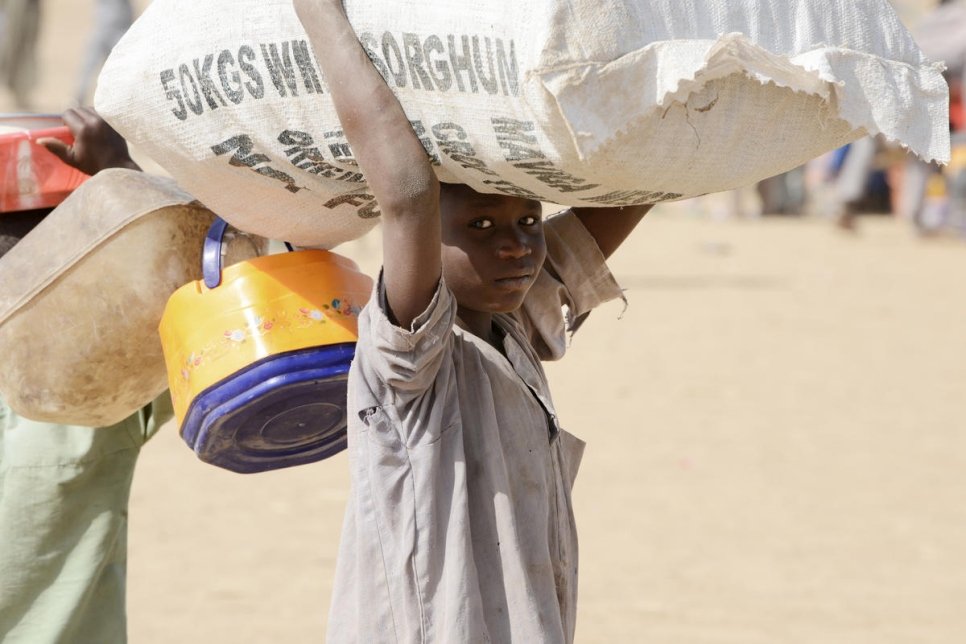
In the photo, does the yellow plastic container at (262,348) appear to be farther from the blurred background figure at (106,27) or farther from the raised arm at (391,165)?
the blurred background figure at (106,27)

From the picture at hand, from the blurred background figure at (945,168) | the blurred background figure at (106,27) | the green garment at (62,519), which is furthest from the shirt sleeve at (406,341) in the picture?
the blurred background figure at (106,27)

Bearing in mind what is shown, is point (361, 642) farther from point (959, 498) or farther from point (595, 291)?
point (959, 498)

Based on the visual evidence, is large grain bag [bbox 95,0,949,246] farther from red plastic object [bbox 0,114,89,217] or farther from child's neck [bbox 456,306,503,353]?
red plastic object [bbox 0,114,89,217]

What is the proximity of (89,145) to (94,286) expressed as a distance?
0.34 m

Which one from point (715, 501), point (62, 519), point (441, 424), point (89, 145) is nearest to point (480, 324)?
point (441, 424)

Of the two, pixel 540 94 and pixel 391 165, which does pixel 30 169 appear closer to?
pixel 391 165

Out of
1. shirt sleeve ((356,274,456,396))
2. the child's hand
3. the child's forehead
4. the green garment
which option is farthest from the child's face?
the green garment

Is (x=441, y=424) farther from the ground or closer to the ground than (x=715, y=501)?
farther from the ground

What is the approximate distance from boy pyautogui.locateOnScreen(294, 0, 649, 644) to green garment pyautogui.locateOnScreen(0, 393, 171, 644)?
1.00 metres

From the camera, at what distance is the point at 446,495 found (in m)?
1.99

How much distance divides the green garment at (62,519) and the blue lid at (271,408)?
667mm

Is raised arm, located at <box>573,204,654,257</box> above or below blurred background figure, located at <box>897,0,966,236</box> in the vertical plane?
above

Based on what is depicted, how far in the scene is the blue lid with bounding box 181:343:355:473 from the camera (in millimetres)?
2076

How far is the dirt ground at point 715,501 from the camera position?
4.12 meters
